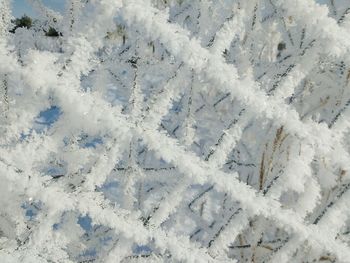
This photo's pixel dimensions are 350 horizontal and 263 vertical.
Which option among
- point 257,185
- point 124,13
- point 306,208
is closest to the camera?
point 124,13

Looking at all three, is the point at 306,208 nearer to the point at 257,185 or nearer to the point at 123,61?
the point at 257,185

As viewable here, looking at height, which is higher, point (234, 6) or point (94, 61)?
point (234, 6)

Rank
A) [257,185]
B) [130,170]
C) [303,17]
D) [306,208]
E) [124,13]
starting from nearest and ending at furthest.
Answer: [124,13], [303,17], [306,208], [130,170], [257,185]

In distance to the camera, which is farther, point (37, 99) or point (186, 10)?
point (186, 10)

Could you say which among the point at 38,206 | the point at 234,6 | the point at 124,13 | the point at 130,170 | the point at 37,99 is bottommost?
the point at 38,206

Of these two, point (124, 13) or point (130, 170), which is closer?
point (124, 13)

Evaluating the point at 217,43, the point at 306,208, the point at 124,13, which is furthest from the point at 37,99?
the point at 306,208

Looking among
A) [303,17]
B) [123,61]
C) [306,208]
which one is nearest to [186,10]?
[123,61]

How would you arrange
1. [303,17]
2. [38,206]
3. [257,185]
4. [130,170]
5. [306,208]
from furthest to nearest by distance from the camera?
1. [38,206]
2. [257,185]
3. [130,170]
4. [306,208]
5. [303,17]

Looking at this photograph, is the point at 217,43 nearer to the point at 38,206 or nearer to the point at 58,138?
the point at 58,138
